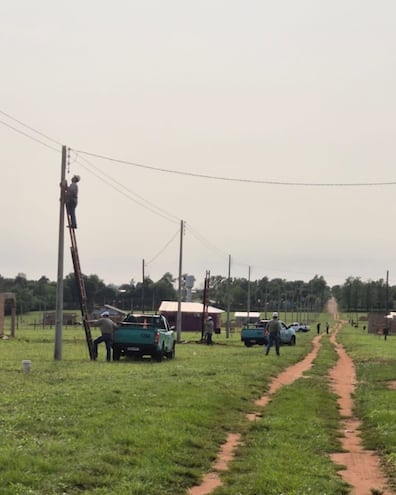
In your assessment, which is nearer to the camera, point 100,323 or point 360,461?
point 360,461

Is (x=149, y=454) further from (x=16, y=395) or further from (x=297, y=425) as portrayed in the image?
(x=16, y=395)

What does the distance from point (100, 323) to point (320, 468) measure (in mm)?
16681

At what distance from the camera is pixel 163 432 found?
976 cm

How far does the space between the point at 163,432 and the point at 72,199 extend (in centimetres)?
1684

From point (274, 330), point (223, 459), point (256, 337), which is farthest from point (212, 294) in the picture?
point (223, 459)

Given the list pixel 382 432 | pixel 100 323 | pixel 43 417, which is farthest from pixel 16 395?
pixel 100 323

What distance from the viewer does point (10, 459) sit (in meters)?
7.64

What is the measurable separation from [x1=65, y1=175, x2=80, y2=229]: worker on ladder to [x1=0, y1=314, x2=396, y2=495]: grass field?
28.3 ft

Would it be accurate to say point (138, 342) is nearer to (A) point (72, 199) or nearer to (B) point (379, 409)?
(A) point (72, 199)

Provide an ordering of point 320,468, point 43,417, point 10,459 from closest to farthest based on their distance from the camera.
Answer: point 10,459 < point 320,468 < point 43,417

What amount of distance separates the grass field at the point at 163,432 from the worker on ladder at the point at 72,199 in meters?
8.63

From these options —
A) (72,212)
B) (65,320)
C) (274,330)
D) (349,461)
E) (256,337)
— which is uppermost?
(72,212)

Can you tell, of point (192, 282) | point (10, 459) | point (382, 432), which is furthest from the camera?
point (192, 282)

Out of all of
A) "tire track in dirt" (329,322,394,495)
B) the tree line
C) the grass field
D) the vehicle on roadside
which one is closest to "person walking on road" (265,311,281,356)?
the grass field
